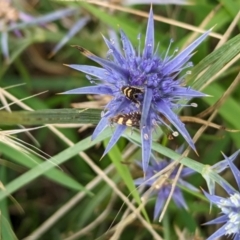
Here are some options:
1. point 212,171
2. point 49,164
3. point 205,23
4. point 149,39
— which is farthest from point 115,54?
point 205,23

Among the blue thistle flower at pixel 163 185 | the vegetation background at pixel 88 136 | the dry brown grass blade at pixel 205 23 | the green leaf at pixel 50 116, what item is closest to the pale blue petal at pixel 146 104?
the green leaf at pixel 50 116

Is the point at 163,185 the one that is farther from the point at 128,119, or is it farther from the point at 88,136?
the point at 128,119

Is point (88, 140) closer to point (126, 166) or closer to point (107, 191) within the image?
point (126, 166)

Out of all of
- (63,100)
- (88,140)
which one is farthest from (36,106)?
(88,140)

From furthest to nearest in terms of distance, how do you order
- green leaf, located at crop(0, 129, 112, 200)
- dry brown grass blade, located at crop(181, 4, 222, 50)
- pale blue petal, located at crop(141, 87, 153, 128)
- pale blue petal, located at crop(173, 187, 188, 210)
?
dry brown grass blade, located at crop(181, 4, 222, 50)
pale blue petal, located at crop(173, 187, 188, 210)
green leaf, located at crop(0, 129, 112, 200)
pale blue petal, located at crop(141, 87, 153, 128)

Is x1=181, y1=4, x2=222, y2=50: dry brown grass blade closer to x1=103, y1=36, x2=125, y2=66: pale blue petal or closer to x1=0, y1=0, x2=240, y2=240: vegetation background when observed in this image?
x1=0, y1=0, x2=240, y2=240: vegetation background

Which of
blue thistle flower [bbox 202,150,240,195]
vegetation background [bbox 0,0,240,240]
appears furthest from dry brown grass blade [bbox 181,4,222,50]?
blue thistle flower [bbox 202,150,240,195]

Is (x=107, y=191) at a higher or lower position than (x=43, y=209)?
higher
